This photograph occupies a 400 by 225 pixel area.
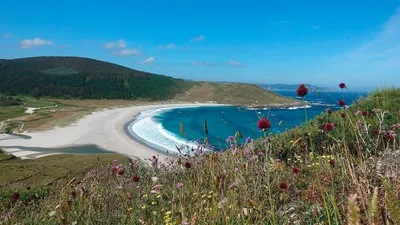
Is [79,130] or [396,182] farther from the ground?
[396,182]

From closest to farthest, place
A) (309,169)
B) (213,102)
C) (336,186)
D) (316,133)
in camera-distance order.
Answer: (336,186) → (309,169) → (316,133) → (213,102)

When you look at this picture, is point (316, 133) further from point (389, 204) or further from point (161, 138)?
point (161, 138)

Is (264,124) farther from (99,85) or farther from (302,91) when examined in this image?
(99,85)

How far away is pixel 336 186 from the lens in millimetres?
2281

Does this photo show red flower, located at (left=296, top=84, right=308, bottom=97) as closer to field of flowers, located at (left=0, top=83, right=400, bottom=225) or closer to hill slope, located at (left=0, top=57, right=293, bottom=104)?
field of flowers, located at (left=0, top=83, right=400, bottom=225)

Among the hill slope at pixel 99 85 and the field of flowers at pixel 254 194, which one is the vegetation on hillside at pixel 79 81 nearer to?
the hill slope at pixel 99 85

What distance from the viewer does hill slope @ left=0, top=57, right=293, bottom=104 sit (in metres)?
89.8

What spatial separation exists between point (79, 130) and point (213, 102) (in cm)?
6186

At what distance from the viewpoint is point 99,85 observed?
101062mm

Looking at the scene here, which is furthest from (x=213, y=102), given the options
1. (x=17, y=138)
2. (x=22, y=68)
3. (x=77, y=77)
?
(x=22, y=68)

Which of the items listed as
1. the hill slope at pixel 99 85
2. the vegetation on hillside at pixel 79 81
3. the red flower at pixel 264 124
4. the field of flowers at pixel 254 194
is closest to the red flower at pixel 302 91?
the field of flowers at pixel 254 194

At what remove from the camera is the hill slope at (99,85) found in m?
89.8

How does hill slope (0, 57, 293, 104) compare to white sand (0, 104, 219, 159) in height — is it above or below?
above

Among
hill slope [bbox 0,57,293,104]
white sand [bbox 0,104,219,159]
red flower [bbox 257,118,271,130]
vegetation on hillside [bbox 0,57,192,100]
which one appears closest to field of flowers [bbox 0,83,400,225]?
red flower [bbox 257,118,271,130]
